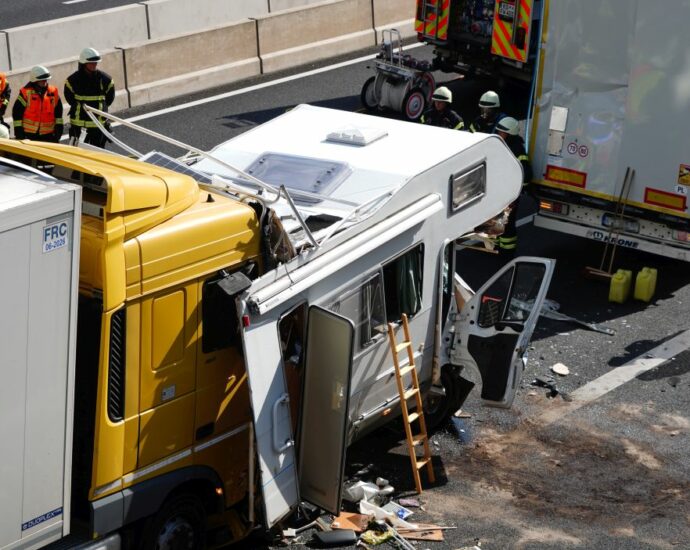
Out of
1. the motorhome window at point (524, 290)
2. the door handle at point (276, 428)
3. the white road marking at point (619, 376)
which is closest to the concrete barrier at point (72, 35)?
the white road marking at point (619, 376)

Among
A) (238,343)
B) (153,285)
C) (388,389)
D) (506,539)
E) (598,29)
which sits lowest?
(506,539)

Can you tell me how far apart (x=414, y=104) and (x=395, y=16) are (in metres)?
3.86

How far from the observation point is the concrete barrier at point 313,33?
60.2 ft

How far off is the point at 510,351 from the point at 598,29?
13.8 feet

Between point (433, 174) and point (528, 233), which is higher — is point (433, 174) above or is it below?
above

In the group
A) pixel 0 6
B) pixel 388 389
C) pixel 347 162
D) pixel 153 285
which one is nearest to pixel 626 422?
pixel 388 389

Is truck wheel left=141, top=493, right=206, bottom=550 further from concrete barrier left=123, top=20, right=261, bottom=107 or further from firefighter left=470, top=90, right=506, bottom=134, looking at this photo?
concrete barrier left=123, top=20, right=261, bottom=107

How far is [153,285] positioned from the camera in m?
6.84

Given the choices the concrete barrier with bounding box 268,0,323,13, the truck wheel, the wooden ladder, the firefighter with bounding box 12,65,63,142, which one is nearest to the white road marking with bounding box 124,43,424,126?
the concrete barrier with bounding box 268,0,323,13

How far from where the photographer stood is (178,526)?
7.44 meters

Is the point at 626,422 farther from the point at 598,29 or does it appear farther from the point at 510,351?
the point at 598,29

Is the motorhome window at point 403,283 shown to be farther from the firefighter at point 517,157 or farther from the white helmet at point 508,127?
the white helmet at point 508,127

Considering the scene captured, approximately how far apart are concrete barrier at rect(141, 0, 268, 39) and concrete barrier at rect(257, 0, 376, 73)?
2.54 feet

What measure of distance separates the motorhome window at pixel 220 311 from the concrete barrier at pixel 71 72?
8966 mm
